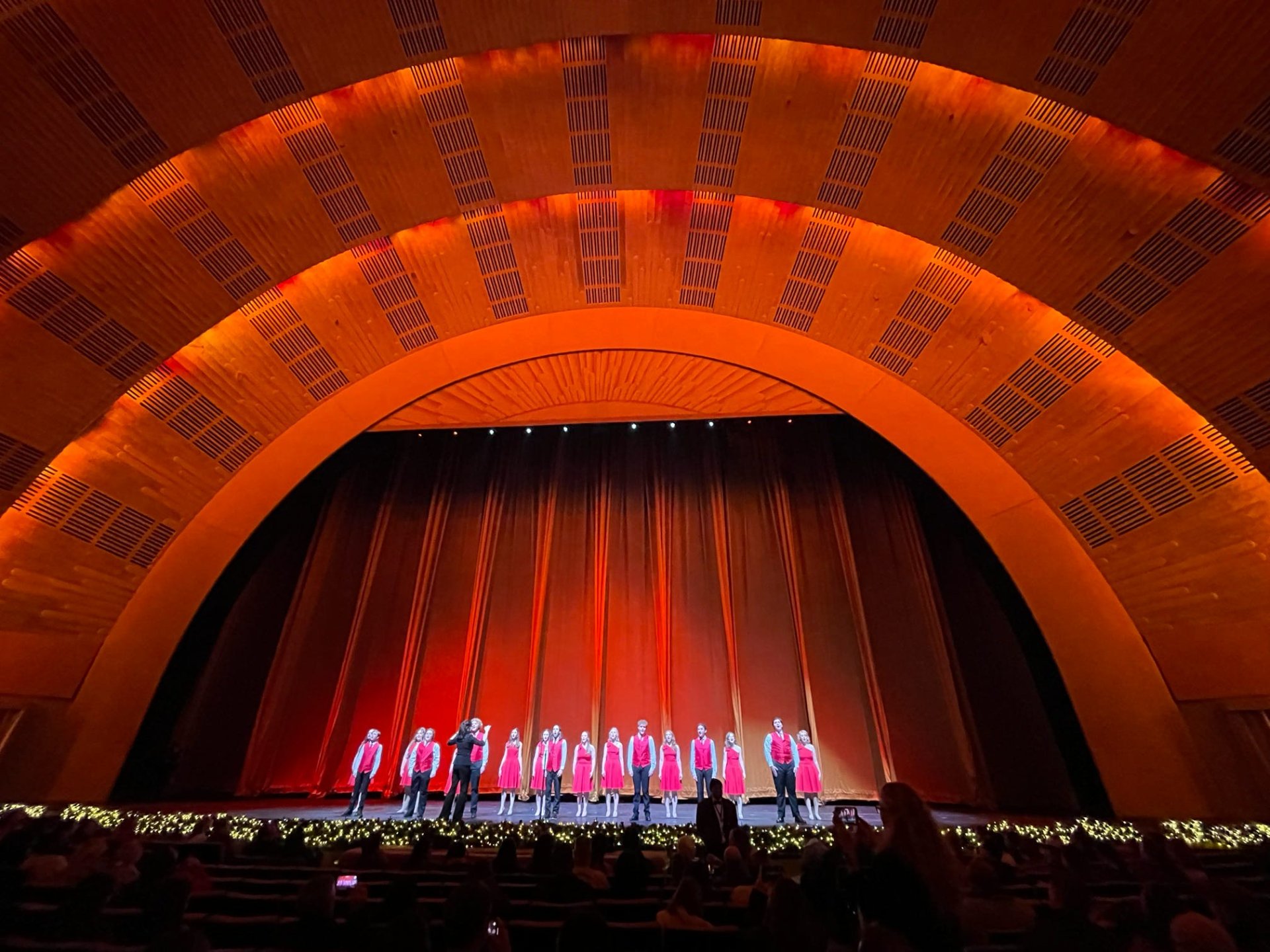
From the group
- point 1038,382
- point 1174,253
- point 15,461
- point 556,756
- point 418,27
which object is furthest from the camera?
point 556,756

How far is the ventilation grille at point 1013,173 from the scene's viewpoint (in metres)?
5.81

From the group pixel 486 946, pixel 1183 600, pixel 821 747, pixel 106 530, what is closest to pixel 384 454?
pixel 106 530

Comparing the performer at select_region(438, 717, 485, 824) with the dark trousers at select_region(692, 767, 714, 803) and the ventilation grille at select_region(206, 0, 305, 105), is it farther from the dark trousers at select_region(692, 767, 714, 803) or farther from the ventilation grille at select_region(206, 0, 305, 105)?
the ventilation grille at select_region(206, 0, 305, 105)

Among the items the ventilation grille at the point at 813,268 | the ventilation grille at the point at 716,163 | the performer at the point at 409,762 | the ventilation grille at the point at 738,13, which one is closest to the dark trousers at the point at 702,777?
the performer at the point at 409,762

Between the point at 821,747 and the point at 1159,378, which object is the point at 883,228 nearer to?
the point at 1159,378

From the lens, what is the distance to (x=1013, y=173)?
620 cm

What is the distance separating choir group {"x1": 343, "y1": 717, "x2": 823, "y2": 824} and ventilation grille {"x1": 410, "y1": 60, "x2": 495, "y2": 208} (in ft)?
21.6

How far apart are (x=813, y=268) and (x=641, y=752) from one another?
281 inches

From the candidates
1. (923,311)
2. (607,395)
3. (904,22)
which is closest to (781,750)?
(607,395)

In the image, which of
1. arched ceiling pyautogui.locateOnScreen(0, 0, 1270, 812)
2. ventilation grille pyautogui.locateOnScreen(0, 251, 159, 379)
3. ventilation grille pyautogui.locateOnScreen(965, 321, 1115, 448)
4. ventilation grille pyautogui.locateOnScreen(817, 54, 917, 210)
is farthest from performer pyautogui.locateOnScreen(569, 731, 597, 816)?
ventilation grille pyautogui.locateOnScreen(817, 54, 917, 210)

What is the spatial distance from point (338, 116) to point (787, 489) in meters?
9.56

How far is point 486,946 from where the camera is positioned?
2090 millimetres

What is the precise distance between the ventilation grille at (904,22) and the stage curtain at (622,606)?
316 inches

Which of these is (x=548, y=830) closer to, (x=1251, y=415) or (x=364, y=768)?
(x=364, y=768)
